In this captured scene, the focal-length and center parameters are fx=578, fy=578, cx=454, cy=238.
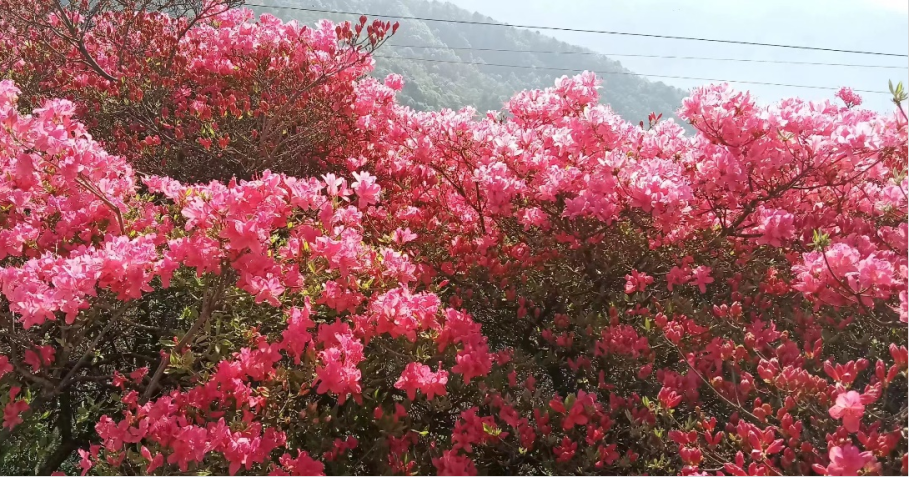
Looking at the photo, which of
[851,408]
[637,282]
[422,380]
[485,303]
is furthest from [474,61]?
[851,408]

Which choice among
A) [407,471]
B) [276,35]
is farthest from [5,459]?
[276,35]

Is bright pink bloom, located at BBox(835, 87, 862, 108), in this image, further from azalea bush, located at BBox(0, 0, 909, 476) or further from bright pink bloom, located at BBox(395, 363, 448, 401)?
bright pink bloom, located at BBox(395, 363, 448, 401)

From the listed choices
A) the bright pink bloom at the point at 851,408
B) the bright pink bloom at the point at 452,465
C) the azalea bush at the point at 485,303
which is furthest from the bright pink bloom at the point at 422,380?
the bright pink bloom at the point at 851,408

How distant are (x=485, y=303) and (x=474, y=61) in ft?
230

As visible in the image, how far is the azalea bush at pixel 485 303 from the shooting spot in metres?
1.77

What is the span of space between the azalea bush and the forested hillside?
131ft

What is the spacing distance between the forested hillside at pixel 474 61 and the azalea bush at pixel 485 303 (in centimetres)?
3980

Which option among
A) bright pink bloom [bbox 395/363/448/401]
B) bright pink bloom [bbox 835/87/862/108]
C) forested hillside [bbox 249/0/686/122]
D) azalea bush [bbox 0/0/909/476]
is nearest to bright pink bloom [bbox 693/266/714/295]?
azalea bush [bbox 0/0/909/476]

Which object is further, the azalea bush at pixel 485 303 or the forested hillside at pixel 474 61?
the forested hillside at pixel 474 61

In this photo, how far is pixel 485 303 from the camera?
9.66 feet

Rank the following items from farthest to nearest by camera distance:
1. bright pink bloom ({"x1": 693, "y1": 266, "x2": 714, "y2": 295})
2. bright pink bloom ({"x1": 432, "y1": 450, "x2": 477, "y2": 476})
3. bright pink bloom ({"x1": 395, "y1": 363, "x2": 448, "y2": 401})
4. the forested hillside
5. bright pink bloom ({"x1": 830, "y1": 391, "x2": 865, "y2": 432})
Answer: the forested hillside < bright pink bloom ({"x1": 693, "y1": 266, "x2": 714, "y2": 295}) < bright pink bloom ({"x1": 395, "y1": 363, "x2": 448, "y2": 401}) < bright pink bloom ({"x1": 432, "y1": 450, "x2": 477, "y2": 476}) < bright pink bloom ({"x1": 830, "y1": 391, "x2": 865, "y2": 432})

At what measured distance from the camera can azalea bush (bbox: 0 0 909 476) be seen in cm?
177

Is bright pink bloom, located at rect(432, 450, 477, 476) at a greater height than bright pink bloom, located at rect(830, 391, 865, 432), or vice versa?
bright pink bloom, located at rect(830, 391, 865, 432)

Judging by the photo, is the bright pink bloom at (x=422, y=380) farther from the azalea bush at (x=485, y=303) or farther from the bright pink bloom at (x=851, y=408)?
the bright pink bloom at (x=851, y=408)
